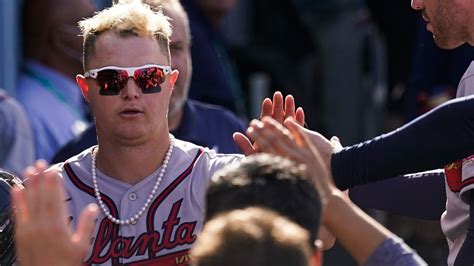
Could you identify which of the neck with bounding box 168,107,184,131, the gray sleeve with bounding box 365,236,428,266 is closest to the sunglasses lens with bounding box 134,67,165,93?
the gray sleeve with bounding box 365,236,428,266

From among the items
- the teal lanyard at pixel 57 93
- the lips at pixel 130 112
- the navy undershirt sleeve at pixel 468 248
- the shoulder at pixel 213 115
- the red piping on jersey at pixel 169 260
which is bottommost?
the teal lanyard at pixel 57 93

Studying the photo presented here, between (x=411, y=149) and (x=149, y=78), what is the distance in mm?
885

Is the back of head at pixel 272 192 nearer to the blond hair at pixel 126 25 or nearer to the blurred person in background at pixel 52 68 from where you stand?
the blond hair at pixel 126 25

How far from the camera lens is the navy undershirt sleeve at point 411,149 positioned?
3.56 m

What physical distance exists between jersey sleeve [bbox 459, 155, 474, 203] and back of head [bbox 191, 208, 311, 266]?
1240 mm

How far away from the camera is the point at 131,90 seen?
13.3 feet

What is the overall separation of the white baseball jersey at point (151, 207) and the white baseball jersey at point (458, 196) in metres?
0.66

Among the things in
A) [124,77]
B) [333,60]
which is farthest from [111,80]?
[333,60]

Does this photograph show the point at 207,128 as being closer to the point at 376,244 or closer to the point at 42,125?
the point at 42,125

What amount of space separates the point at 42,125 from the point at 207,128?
1.45 metres

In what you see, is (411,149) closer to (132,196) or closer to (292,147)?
(292,147)

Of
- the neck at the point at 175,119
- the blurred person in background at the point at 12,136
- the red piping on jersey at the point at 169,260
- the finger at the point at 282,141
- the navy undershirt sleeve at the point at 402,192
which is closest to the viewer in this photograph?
the finger at the point at 282,141

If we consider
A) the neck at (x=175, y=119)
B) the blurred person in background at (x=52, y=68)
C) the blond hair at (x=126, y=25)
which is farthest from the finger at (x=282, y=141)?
the blurred person in background at (x=52, y=68)


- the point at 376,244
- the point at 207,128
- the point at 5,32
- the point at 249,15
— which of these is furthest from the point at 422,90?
the point at 376,244
